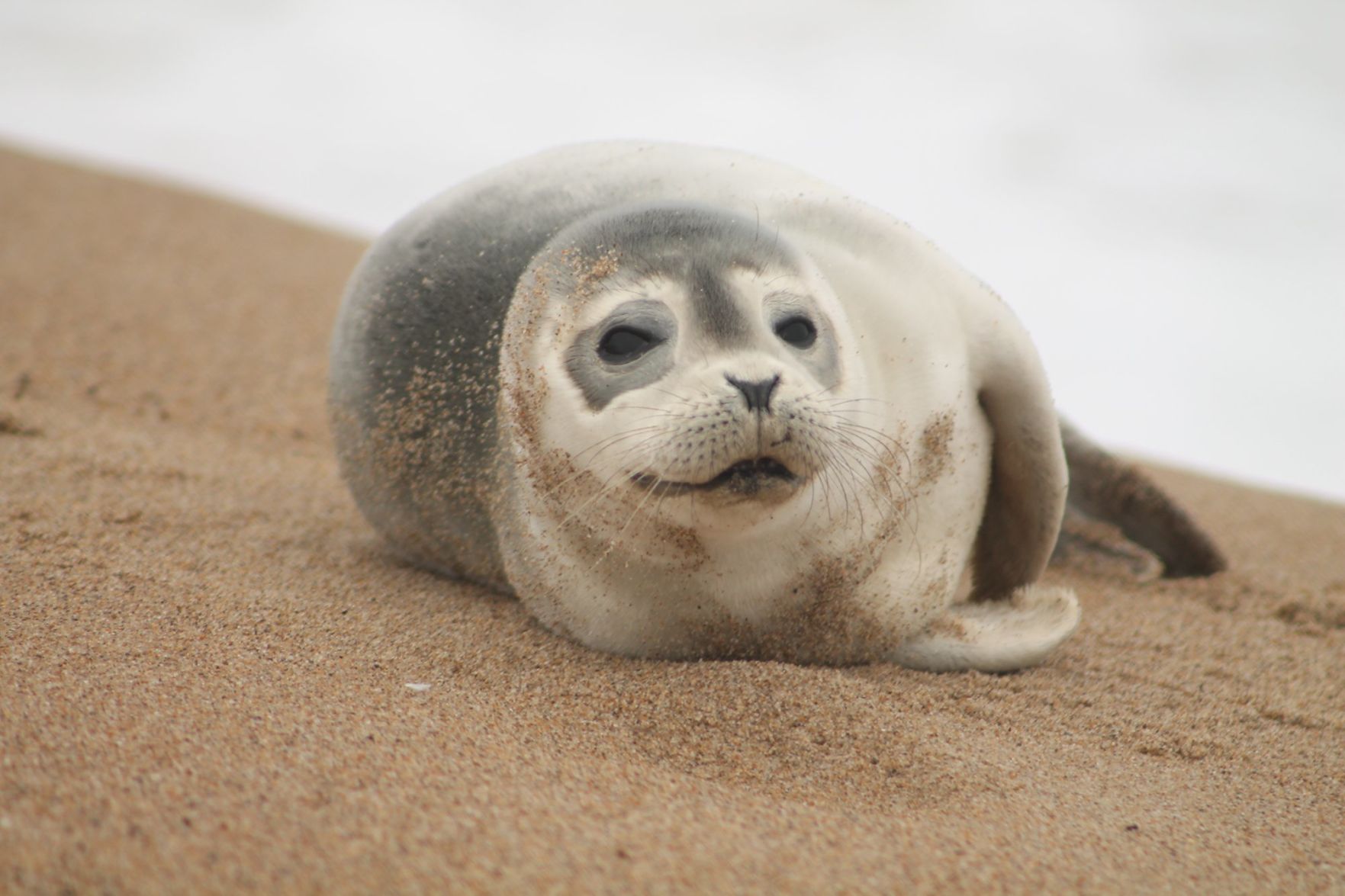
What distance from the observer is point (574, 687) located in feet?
8.56

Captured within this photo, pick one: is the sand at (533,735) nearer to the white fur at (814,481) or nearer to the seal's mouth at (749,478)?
the white fur at (814,481)

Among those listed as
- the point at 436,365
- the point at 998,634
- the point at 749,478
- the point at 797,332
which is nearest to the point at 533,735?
the point at 749,478

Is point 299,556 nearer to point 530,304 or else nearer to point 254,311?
point 530,304

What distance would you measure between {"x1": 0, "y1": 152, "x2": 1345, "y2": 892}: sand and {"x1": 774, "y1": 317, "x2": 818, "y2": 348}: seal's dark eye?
0.71m

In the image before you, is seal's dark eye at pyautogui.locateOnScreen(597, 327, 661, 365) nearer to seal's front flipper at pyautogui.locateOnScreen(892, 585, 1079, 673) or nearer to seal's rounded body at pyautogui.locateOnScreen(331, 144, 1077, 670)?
seal's rounded body at pyautogui.locateOnScreen(331, 144, 1077, 670)

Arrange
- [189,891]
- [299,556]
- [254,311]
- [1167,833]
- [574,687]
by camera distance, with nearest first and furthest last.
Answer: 1. [189,891]
2. [1167,833]
3. [574,687]
4. [299,556]
5. [254,311]

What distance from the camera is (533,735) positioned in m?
2.35

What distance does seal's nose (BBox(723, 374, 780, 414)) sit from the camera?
229 centimetres

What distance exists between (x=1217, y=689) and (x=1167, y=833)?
993 millimetres

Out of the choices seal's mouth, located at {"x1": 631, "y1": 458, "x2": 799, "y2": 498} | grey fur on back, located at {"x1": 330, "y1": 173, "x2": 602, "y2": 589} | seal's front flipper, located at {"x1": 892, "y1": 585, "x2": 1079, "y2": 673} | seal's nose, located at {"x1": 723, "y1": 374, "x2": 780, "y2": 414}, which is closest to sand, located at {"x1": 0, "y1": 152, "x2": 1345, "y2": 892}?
seal's front flipper, located at {"x1": 892, "y1": 585, "x2": 1079, "y2": 673}

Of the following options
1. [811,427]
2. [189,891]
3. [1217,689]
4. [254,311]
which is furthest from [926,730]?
[254,311]

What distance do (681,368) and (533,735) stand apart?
765mm

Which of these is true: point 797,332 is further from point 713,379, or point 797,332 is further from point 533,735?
point 533,735

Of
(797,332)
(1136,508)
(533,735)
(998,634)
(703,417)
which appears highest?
(797,332)
